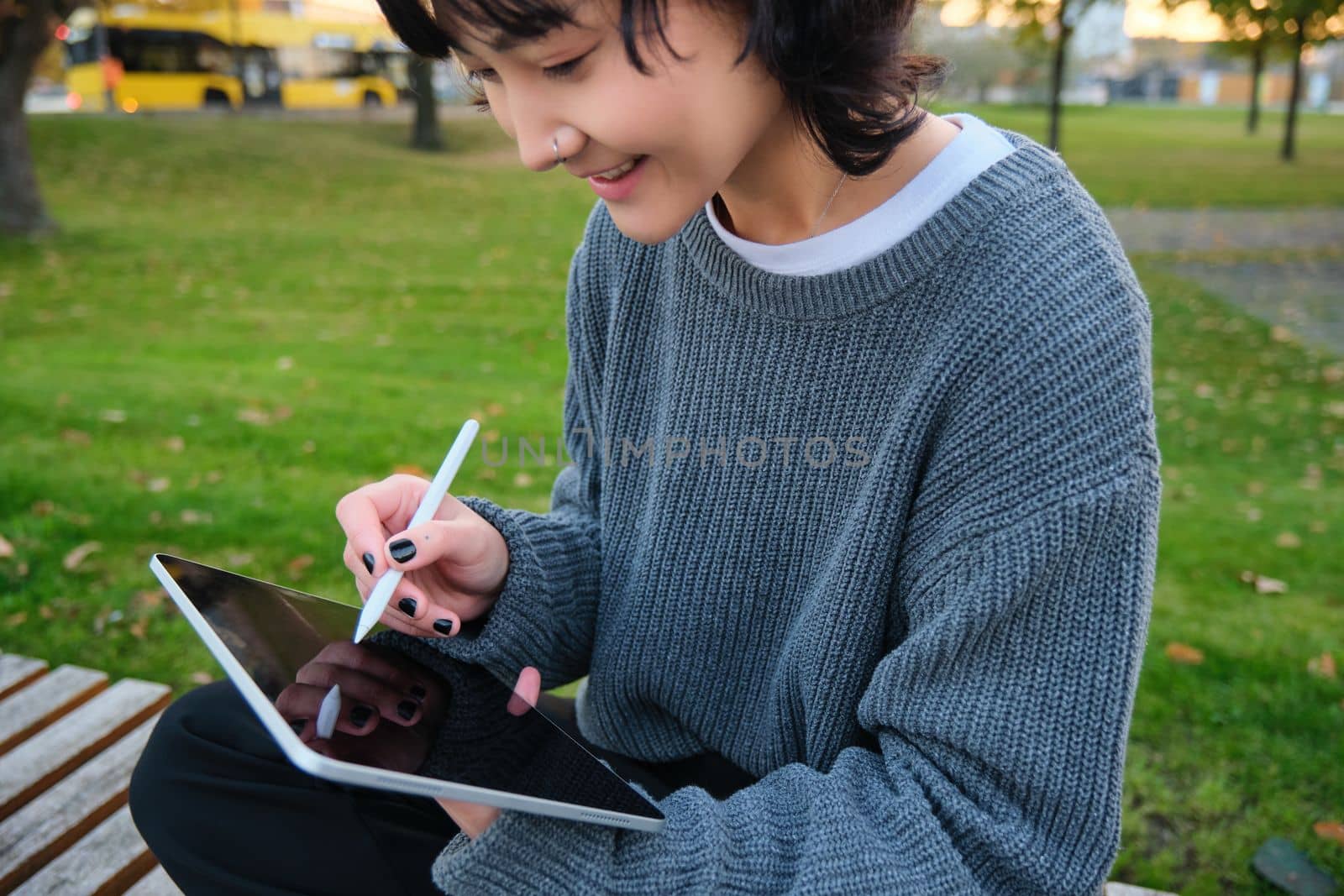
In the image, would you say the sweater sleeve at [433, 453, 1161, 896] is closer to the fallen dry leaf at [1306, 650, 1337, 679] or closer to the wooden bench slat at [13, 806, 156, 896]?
the wooden bench slat at [13, 806, 156, 896]

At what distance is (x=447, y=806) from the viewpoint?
4.17ft

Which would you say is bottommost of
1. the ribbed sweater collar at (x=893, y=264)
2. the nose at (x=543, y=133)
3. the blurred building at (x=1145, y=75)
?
the blurred building at (x=1145, y=75)

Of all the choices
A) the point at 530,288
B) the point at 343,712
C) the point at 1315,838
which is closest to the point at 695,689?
the point at 343,712

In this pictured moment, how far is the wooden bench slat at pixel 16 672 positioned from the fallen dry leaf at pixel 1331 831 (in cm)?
294

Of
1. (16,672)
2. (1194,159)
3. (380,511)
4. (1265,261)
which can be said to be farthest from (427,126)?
(380,511)

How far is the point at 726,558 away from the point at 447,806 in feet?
1.71

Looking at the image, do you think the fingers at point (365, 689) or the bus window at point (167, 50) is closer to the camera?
the fingers at point (365, 689)

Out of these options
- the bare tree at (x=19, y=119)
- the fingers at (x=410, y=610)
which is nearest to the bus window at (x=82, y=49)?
the bare tree at (x=19, y=119)

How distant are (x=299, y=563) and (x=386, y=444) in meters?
1.16

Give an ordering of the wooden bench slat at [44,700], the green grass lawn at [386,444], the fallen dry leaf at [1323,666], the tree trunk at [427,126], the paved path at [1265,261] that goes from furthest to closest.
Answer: the tree trunk at [427,126] < the paved path at [1265,261] < the fallen dry leaf at [1323,666] < the green grass lawn at [386,444] < the wooden bench slat at [44,700]

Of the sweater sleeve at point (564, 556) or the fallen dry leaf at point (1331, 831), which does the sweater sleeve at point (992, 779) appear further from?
the fallen dry leaf at point (1331, 831)

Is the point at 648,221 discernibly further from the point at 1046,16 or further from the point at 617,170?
the point at 1046,16

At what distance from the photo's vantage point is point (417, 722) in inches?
53.7

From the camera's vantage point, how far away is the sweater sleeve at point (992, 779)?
1203 millimetres
